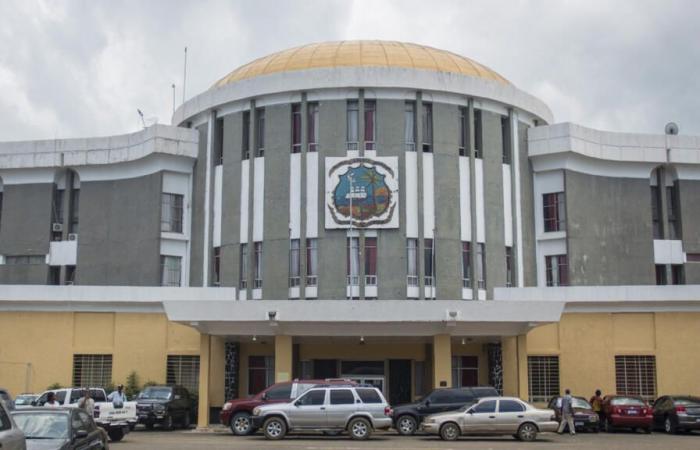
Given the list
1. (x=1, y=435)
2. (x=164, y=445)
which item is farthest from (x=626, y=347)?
(x=1, y=435)

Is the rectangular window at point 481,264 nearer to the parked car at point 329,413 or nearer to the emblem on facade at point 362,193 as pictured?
the emblem on facade at point 362,193

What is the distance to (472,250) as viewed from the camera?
4128 centimetres

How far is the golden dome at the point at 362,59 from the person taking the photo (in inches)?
1722

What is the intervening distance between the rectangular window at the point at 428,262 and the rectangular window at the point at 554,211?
7122mm

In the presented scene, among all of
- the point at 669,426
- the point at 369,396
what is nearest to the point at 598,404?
the point at 669,426

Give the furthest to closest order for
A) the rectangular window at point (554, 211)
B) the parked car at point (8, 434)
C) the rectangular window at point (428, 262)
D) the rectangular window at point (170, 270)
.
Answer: the rectangular window at point (554, 211) → the rectangular window at point (170, 270) → the rectangular window at point (428, 262) → the parked car at point (8, 434)

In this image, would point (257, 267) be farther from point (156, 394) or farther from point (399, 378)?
point (156, 394)

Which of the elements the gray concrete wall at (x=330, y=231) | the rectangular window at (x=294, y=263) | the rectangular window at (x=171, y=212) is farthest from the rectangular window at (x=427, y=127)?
the rectangular window at (x=171, y=212)

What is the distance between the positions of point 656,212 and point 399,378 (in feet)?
54.9

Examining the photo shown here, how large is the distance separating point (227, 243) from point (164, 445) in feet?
61.0

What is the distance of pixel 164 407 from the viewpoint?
108ft

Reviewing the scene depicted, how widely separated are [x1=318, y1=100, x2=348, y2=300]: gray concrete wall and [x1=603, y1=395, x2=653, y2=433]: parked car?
12.4 metres

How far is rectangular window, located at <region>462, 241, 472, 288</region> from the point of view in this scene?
41156 mm

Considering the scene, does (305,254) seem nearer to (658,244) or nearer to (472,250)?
(472,250)
